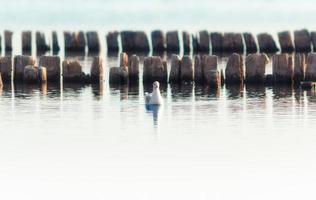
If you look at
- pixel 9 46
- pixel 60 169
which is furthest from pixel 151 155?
pixel 9 46

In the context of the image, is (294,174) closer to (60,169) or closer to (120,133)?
(60,169)

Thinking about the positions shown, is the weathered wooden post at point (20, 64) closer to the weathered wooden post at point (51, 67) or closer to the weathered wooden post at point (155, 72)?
the weathered wooden post at point (51, 67)

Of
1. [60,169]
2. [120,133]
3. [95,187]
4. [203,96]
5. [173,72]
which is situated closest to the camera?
[95,187]

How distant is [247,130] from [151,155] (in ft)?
11.8

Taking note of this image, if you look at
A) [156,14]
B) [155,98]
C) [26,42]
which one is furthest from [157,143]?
[156,14]

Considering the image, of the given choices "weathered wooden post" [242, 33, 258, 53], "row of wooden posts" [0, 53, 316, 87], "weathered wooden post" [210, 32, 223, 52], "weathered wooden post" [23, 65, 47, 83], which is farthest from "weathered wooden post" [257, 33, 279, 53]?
"weathered wooden post" [23, 65, 47, 83]

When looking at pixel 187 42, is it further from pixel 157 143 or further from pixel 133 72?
pixel 157 143

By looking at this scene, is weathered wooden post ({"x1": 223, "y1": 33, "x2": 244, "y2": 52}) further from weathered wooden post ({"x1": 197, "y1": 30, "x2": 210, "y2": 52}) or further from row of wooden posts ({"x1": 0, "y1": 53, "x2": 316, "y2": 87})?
row of wooden posts ({"x1": 0, "y1": 53, "x2": 316, "y2": 87})

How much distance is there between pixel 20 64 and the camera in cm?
3722

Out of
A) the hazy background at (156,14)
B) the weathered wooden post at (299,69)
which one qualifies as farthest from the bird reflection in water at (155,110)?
the hazy background at (156,14)

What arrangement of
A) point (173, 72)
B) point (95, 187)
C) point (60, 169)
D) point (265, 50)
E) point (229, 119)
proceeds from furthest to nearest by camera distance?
point (265, 50) → point (173, 72) → point (229, 119) → point (60, 169) → point (95, 187)

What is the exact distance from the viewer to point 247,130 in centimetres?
2681

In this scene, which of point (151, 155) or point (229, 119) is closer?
point (151, 155)

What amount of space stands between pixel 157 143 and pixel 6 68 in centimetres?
1306
